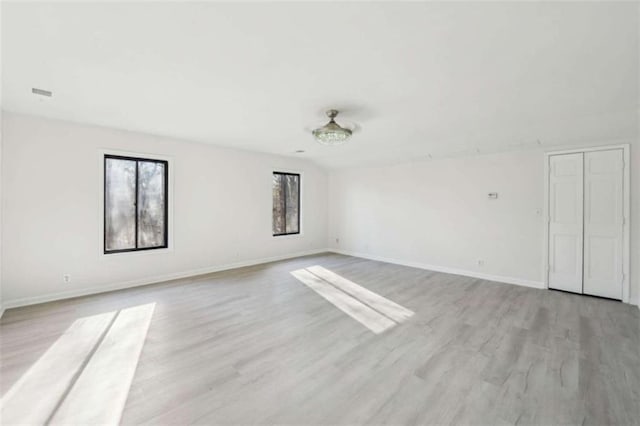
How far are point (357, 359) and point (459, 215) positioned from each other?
417cm

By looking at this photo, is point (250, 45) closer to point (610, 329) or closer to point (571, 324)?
point (571, 324)

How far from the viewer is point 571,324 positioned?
3.22 meters

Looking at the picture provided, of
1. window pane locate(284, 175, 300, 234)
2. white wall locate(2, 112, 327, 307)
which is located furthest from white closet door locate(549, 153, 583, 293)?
white wall locate(2, 112, 327, 307)

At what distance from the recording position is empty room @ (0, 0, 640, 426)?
185 cm

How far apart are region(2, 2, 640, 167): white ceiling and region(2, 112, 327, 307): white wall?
0.46 m

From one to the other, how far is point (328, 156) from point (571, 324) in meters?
5.14

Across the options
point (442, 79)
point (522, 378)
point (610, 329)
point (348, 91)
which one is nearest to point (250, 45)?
point (348, 91)

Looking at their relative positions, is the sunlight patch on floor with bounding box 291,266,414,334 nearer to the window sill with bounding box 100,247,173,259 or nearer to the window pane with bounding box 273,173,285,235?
the window pane with bounding box 273,173,285,235

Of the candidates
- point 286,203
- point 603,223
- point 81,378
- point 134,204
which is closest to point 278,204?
point 286,203

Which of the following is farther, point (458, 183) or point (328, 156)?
point (328, 156)

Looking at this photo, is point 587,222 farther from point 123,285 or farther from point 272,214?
point 123,285

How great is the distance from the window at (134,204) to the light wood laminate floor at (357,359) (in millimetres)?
978

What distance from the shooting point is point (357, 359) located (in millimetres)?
2467

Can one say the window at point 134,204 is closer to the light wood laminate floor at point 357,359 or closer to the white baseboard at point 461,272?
the light wood laminate floor at point 357,359
